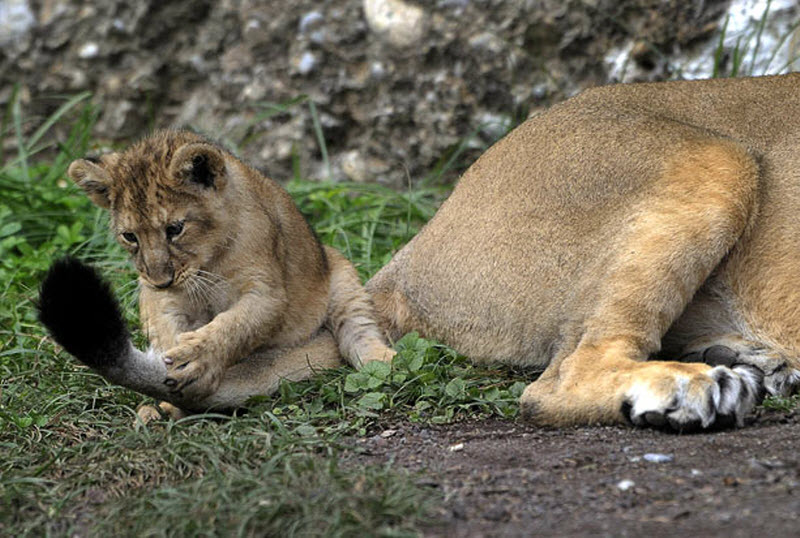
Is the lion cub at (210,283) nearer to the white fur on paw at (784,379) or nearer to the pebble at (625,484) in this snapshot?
the white fur on paw at (784,379)

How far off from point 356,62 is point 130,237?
290cm

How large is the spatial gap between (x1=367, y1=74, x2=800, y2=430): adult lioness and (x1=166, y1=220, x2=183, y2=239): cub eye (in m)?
0.96

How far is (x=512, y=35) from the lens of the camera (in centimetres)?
620

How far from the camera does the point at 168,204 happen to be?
388cm

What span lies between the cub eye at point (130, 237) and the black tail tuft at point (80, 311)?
0.46 metres

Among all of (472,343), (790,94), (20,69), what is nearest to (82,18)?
(20,69)

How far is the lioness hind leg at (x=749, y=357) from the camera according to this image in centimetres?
379

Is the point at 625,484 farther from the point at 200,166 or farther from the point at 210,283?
the point at 200,166

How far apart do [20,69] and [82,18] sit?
0.58m

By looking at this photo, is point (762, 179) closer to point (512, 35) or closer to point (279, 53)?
point (512, 35)

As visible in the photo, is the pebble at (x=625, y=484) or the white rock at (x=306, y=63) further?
the white rock at (x=306, y=63)

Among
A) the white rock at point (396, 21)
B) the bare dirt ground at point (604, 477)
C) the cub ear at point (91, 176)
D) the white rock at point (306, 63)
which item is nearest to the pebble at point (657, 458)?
the bare dirt ground at point (604, 477)

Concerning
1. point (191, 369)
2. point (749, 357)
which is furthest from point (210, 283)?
point (749, 357)

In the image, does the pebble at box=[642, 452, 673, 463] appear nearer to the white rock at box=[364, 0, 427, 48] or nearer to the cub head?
the cub head
